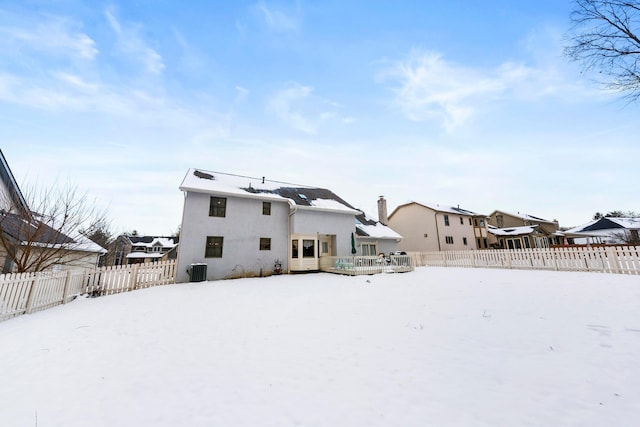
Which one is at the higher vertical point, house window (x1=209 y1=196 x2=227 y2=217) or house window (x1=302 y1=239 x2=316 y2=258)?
house window (x1=209 y1=196 x2=227 y2=217)

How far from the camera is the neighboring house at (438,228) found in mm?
28062

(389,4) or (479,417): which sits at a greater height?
(389,4)

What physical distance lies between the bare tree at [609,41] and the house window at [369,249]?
53.6 ft

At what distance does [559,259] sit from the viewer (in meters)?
12.8

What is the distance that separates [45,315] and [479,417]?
10.7 m

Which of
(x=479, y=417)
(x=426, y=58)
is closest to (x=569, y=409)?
(x=479, y=417)

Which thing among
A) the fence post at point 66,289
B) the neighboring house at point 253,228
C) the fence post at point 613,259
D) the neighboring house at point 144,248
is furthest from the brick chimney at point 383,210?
the neighboring house at point 144,248

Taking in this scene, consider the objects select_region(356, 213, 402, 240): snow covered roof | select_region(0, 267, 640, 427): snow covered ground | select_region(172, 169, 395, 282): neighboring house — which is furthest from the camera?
select_region(356, 213, 402, 240): snow covered roof

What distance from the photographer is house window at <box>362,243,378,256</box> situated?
21.2 m

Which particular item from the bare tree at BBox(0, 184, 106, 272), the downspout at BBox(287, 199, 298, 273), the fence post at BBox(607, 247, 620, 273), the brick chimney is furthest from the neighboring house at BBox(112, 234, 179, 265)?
the fence post at BBox(607, 247, 620, 273)

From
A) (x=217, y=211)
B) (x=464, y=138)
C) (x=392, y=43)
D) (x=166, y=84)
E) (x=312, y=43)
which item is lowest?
(x=217, y=211)

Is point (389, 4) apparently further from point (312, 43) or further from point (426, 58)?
point (312, 43)

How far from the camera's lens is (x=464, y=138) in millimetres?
18625

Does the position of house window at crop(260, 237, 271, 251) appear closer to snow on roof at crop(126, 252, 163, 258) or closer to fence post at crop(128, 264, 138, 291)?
fence post at crop(128, 264, 138, 291)
